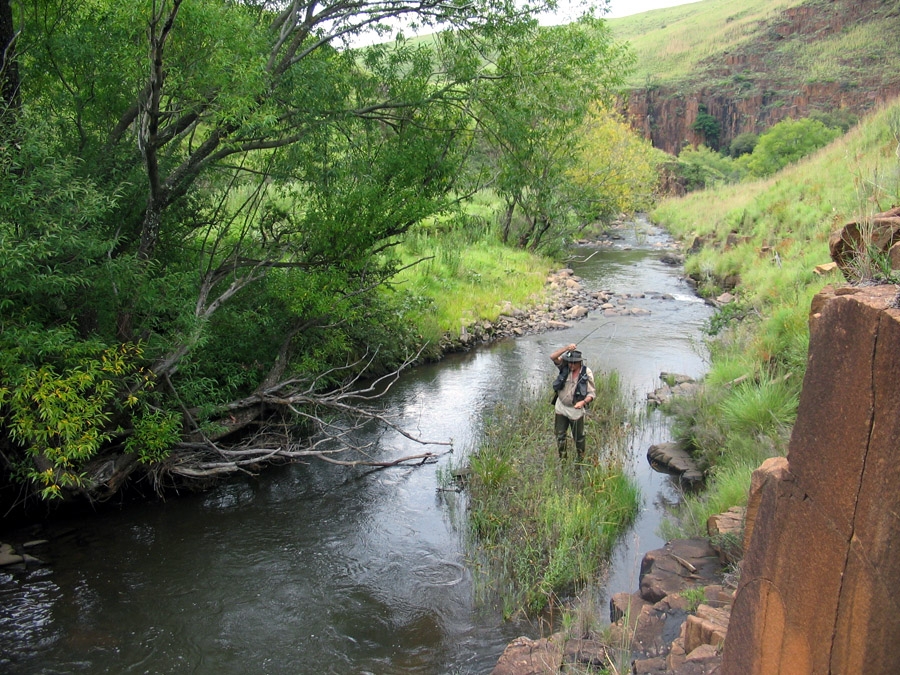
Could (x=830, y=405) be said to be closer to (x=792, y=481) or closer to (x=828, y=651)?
(x=792, y=481)

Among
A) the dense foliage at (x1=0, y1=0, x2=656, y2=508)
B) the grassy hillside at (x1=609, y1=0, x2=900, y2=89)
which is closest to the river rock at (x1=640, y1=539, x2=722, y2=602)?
the dense foliage at (x1=0, y1=0, x2=656, y2=508)

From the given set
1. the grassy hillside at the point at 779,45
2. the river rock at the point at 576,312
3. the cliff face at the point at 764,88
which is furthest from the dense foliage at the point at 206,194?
the cliff face at the point at 764,88

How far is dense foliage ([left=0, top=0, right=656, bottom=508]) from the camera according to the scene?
7426 mm

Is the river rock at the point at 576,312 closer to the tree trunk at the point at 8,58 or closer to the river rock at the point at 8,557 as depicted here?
the tree trunk at the point at 8,58

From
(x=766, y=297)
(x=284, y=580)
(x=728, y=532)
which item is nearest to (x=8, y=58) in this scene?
(x=284, y=580)

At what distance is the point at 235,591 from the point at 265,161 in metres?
7.14

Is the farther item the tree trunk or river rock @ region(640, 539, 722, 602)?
the tree trunk

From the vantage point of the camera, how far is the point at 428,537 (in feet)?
28.5

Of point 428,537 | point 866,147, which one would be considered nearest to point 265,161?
point 428,537

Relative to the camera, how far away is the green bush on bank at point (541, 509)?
24.0 ft

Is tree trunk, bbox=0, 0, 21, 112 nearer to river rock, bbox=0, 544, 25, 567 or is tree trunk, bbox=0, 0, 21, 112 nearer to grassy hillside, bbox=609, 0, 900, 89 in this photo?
river rock, bbox=0, 544, 25, 567

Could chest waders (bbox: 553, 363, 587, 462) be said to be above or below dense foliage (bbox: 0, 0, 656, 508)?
below

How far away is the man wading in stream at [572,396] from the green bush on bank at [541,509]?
27cm

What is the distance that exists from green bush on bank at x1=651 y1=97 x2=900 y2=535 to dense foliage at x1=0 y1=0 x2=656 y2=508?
481 centimetres
